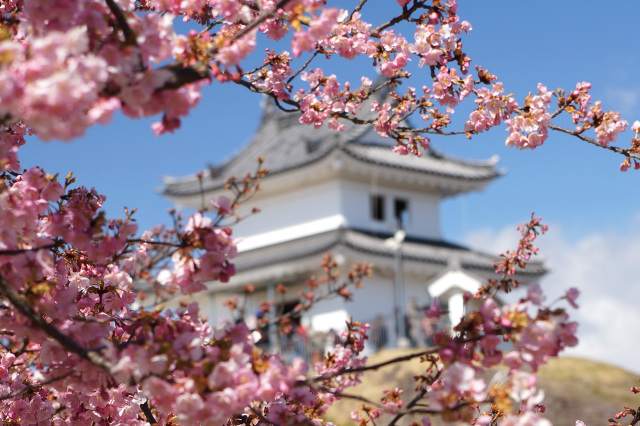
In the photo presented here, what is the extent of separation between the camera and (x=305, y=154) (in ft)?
86.8

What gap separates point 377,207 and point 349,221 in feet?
5.66

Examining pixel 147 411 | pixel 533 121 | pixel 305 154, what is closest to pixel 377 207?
pixel 305 154

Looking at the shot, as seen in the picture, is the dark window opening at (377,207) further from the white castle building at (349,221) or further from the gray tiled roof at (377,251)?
the gray tiled roof at (377,251)

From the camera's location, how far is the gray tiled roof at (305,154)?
25828mm

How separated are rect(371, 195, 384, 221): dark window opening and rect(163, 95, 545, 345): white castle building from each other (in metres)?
0.04

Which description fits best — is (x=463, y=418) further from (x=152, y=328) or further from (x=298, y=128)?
(x=298, y=128)

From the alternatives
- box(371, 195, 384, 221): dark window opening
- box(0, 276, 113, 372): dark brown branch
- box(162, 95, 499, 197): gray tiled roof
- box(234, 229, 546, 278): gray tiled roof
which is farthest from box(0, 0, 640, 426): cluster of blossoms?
box(371, 195, 384, 221): dark window opening

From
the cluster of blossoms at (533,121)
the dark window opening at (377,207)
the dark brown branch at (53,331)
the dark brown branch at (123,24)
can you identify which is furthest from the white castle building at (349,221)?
the dark brown branch at (123,24)

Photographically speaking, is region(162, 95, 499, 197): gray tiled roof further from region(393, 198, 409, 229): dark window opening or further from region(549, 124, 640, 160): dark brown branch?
region(549, 124, 640, 160): dark brown branch

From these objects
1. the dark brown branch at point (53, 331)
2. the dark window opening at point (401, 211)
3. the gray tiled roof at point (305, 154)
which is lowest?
the dark brown branch at point (53, 331)

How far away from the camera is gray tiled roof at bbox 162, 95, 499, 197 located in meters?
25.8

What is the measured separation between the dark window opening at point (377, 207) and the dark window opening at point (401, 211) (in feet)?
1.73

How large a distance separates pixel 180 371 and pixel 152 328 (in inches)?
10.0

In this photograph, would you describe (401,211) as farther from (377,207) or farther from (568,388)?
(568,388)
